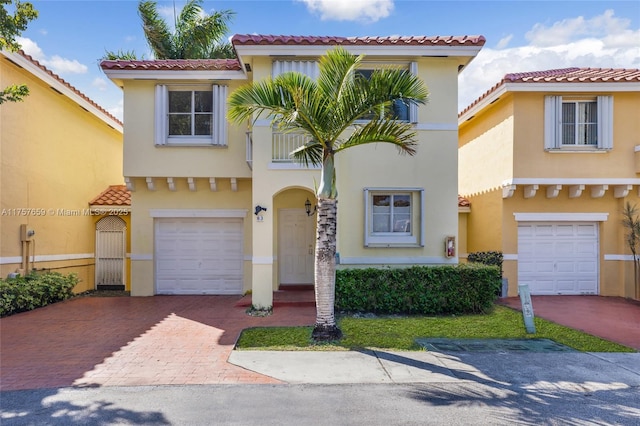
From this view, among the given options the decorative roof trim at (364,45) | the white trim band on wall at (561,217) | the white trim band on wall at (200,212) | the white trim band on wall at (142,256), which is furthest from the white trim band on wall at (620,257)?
the white trim band on wall at (142,256)

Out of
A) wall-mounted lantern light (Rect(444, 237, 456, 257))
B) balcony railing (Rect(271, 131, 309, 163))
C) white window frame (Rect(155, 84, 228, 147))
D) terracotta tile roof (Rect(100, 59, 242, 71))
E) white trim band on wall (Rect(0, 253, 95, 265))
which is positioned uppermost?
terracotta tile roof (Rect(100, 59, 242, 71))

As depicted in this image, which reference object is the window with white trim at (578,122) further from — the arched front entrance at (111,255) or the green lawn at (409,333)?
the arched front entrance at (111,255)

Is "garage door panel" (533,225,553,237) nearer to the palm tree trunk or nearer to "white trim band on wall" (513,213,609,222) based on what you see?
"white trim band on wall" (513,213,609,222)

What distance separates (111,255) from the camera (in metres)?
13.9

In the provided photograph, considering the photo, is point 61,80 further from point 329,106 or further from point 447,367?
point 447,367

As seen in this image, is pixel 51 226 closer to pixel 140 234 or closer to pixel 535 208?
pixel 140 234

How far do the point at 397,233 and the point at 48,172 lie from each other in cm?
1100

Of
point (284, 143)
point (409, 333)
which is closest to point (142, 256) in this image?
point (284, 143)

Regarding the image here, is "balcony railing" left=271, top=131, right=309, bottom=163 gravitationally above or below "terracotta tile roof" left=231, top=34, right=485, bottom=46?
below

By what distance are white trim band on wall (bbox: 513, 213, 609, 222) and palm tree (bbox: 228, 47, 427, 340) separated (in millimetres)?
7040

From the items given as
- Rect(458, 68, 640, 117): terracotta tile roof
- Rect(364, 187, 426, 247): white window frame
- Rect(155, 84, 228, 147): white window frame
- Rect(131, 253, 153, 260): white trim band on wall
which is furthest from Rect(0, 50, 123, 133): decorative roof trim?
Rect(458, 68, 640, 117): terracotta tile roof

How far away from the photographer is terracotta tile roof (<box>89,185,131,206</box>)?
547 inches

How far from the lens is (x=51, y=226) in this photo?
1241 cm

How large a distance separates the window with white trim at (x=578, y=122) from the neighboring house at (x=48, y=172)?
15.1 m
